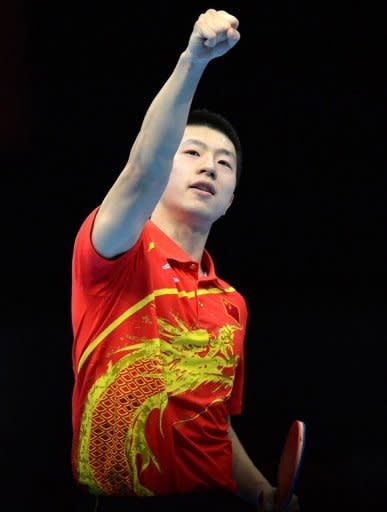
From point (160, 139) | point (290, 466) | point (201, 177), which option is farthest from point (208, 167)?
point (290, 466)

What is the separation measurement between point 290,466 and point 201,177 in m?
0.67

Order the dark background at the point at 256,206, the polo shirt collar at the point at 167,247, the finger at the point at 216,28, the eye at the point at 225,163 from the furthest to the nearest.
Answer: the dark background at the point at 256,206
the eye at the point at 225,163
the polo shirt collar at the point at 167,247
the finger at the point at 216,28

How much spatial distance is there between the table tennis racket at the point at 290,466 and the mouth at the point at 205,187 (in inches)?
22.0

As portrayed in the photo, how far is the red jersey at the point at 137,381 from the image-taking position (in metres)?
1.35

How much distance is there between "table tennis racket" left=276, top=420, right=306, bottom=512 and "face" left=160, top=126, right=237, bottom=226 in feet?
1.74

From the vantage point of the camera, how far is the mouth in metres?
1.63

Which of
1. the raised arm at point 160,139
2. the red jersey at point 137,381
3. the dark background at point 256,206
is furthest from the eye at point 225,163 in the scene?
the dark background at point 256,206

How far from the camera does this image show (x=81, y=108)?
2414 millimetres

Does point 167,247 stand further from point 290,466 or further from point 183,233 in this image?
point 290,466

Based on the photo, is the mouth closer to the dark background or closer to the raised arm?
the raised arm

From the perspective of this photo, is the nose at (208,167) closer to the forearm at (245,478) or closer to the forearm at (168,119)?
the forearm at (168,119)

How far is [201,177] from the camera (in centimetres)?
163

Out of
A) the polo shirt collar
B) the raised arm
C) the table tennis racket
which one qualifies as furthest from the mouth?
the table tennis racket

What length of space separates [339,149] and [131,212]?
1564mm
